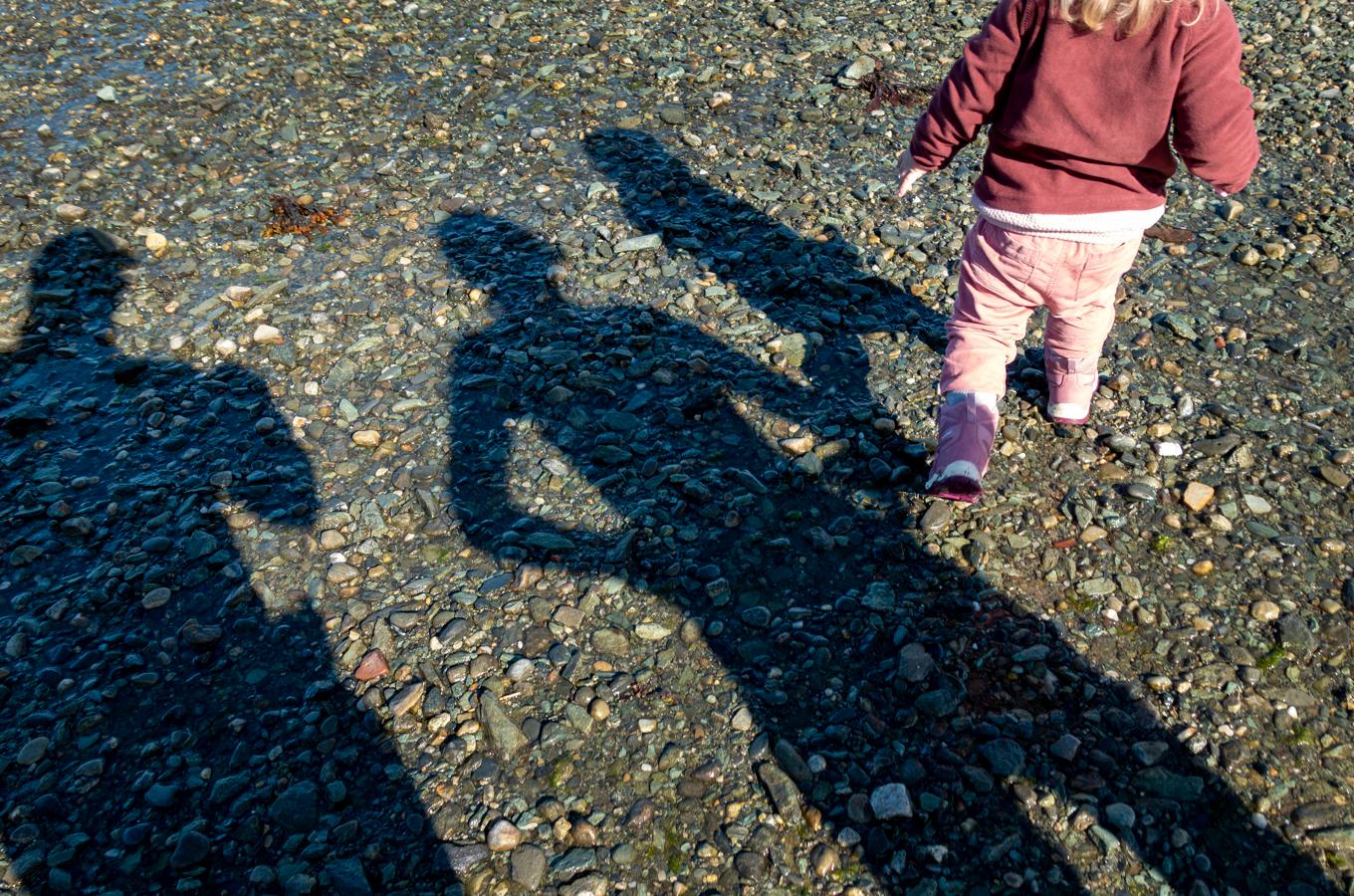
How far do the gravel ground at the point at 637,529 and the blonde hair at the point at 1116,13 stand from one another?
2.38 metres

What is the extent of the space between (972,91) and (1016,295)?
110 cm

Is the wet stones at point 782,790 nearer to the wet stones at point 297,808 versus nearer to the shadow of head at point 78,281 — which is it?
the wet stones at point 297,808

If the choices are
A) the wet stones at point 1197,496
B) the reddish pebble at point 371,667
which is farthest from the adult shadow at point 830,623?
the wet stones at point 1197,496

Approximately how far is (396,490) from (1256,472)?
4.93 m

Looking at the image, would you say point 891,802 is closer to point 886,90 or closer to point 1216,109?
point 1216,109

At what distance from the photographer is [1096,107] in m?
4.73

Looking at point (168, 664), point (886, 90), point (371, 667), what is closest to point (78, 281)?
point (168, 664)

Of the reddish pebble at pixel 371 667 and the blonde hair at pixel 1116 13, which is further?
the reddish pebble at pixel 371 667

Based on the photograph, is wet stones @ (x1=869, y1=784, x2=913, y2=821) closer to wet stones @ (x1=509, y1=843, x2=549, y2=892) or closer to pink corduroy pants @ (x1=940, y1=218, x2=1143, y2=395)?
wet stones @ (x1=509, y1=843, x2=549, y2=892)

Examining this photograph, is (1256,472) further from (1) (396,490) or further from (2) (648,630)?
(1) (396,490)

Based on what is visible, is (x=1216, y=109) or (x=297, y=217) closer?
(x=1216, y=109)

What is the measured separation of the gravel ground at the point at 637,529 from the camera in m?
4.26

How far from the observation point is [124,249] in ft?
27.1

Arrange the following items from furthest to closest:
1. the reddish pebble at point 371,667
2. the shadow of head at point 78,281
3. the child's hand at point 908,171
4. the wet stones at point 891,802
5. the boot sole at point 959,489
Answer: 1. the shadow of head at point 78,281
2. the child's hand at point 908,171
3. the boot sole at point 959,489
4. the reddish pebble at point 371,667
5. the wet stones at point 891,802
